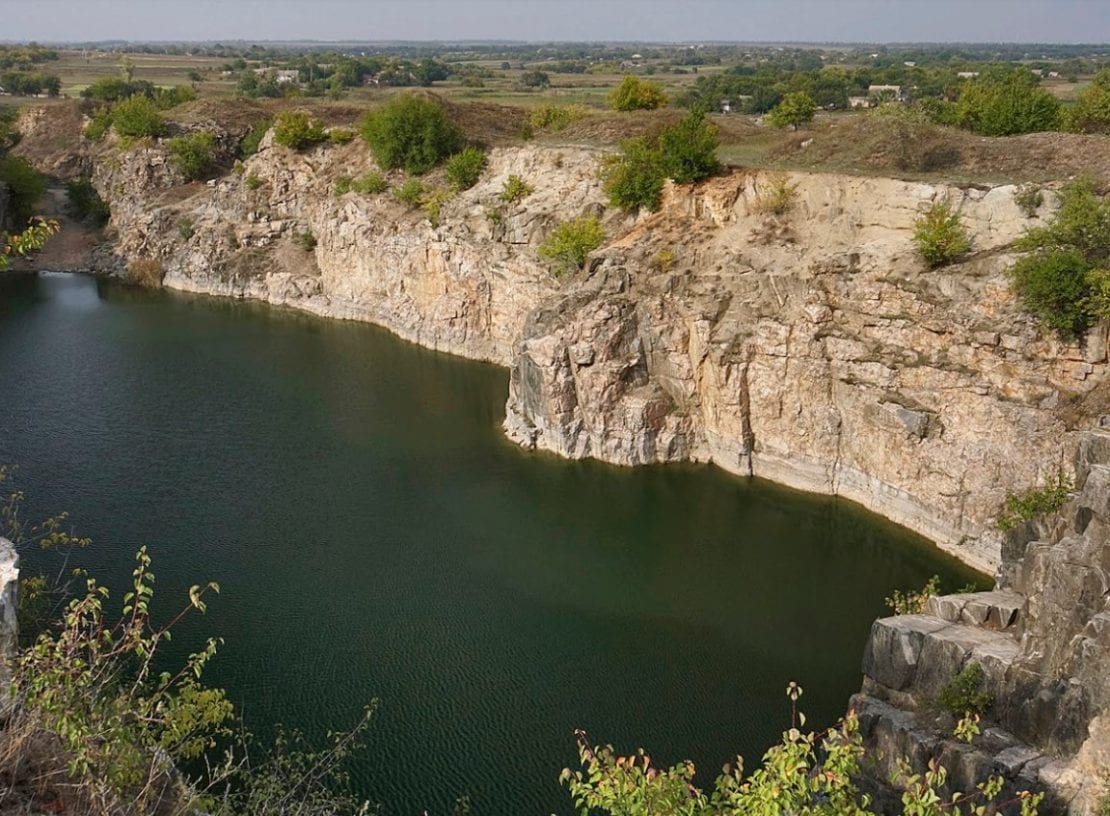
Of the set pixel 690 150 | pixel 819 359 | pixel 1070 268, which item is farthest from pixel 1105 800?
pixel 690 150

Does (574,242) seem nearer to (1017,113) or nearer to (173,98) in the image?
(1017,113)

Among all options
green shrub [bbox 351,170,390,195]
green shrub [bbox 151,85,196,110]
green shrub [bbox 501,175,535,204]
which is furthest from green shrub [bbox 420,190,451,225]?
green shrub [bbox 151,85,196,110]

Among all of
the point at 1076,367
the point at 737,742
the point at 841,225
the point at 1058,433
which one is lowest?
the point at 737,742

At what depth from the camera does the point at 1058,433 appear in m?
23.3

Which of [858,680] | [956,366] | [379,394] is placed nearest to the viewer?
[858,680]

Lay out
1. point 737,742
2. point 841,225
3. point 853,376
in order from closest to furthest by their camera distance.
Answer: point 737,742 < point 853,376 < point 841,225

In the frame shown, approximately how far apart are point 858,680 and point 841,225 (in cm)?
1541

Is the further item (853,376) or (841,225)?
(841,225)

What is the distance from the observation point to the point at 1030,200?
26.6m

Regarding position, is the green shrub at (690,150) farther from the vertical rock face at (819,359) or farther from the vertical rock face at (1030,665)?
the vertical rock face at (1030,665)

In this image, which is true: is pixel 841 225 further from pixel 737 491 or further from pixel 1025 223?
pixel 737 491

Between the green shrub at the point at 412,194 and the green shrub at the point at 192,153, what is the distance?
61.9 ft

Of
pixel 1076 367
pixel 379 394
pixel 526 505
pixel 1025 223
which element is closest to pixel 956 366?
pixel 1076 367

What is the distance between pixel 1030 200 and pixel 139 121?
168ft
